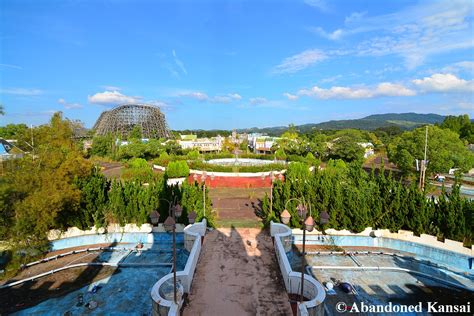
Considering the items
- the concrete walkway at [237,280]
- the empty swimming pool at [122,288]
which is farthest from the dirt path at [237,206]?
the empty swimming pool at [122,288]

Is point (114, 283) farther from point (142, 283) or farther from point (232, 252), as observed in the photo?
point (232, 252)

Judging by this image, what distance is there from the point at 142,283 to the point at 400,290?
866cm

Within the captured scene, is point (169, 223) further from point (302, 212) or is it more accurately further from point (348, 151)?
point (348, 151)

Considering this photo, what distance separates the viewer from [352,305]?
27.7ft

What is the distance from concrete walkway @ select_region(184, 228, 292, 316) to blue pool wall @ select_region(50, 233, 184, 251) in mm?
2788

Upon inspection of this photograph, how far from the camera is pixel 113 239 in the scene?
13.3m

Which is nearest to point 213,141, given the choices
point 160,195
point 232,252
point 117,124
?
point 117,124

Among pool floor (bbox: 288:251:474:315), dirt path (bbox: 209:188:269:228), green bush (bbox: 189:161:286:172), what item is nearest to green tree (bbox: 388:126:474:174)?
green bush (bbox: 189:161:286:172)

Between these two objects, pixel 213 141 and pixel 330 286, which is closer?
pixel 330 286

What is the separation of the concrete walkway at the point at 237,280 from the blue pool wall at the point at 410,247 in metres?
3.00

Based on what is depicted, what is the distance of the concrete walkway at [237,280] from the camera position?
6984 millimetres

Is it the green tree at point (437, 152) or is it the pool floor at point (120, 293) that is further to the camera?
the green tree at point (437, 152)

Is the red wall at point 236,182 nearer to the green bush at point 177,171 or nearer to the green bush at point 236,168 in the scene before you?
the green bush at point 236,168

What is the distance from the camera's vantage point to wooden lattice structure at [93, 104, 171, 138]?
6334 centimetres
